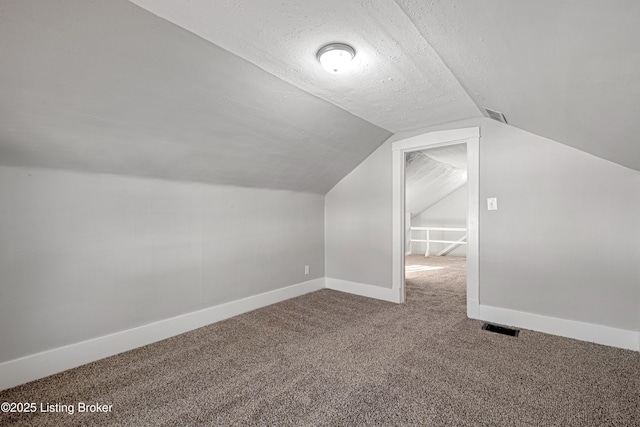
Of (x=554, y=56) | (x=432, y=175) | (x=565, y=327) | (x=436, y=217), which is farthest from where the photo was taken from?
(x=436, y=217)

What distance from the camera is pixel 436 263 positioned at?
653 cm

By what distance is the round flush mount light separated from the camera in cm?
175

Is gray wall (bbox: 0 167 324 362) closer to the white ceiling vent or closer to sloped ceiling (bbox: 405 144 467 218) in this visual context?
the white ceiling vent

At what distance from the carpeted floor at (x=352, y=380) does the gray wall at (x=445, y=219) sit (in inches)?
222

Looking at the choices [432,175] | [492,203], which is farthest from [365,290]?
[432,175]

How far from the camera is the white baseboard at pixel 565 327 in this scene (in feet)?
7.78

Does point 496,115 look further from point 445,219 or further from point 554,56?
point 445,219

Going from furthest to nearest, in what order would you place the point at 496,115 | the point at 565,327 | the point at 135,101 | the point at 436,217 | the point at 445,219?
the point at 436,217 < the point at 445,219 < the point at 496,115 < the point at 565,327 < the point at 135,101

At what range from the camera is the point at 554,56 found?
123cm

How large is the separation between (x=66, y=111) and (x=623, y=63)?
8.92 ft

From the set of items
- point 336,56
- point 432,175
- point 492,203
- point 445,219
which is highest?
point 336,56

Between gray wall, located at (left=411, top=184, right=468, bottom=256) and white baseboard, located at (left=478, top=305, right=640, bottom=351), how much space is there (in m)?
5.40

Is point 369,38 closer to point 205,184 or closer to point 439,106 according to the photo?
point 439,106

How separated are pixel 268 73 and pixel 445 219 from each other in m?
7.48
